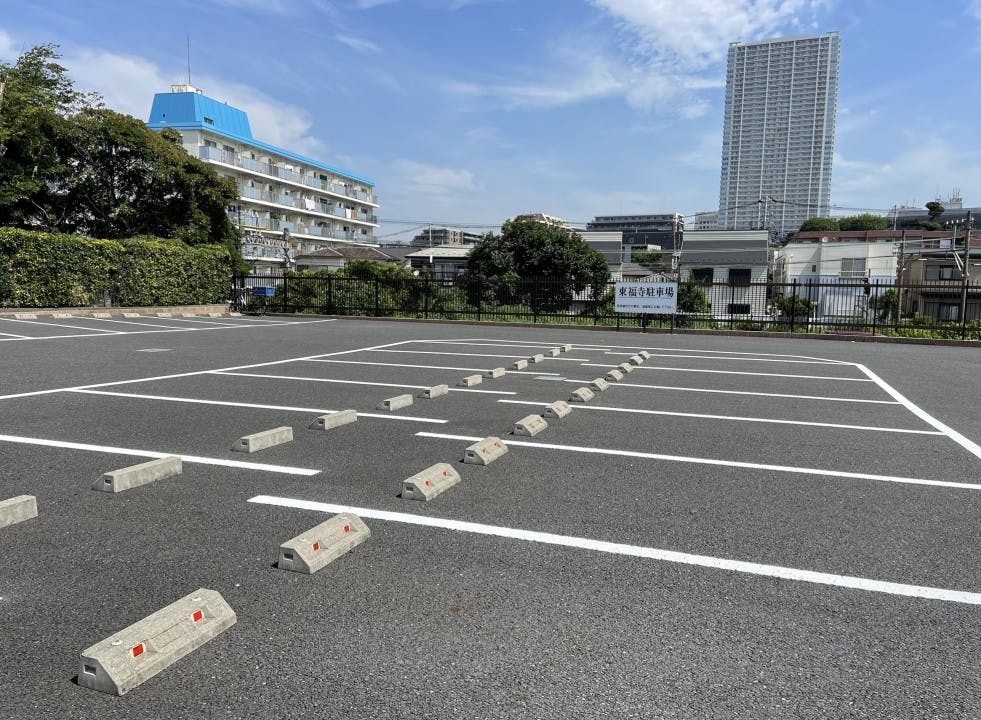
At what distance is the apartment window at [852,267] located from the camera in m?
49.7

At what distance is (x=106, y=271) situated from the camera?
22.1 m

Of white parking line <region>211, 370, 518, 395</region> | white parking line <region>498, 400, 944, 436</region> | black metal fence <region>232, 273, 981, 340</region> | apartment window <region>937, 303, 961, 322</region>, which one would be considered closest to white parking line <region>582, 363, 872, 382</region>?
white parking line <region>211, 370, 518, 395</region>

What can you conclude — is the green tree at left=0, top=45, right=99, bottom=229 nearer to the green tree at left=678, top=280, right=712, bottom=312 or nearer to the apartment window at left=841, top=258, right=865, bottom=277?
the green tree at left=678, top=280, right=712, bottom=312

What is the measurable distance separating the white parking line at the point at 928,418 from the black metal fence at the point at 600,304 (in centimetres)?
935

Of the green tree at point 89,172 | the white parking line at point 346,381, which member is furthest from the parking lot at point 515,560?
the green tree at point 89,172

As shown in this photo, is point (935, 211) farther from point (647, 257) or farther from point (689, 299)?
point (689, 299)

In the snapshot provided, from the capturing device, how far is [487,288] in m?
23.8

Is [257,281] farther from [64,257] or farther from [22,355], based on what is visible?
[22,355]

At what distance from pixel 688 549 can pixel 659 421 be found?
11.2ft

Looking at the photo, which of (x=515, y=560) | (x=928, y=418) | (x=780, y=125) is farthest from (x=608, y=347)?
(x=780, y=125)

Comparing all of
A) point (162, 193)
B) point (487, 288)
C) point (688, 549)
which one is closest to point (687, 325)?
point (487, 288)

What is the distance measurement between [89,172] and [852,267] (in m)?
47.5

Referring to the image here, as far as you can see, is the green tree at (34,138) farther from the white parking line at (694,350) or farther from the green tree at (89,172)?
the white parking line at (694,350)

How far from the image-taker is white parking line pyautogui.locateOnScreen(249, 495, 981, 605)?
315cm
